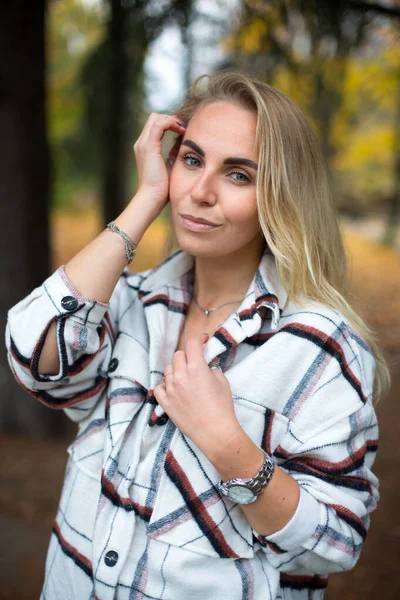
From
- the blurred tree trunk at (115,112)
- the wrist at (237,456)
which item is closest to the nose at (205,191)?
the wrist at (237,456)

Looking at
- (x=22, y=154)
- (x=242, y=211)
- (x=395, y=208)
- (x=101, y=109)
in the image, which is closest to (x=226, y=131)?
(x=242, y=211)

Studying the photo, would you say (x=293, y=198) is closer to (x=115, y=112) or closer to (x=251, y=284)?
(x=251, y=284)

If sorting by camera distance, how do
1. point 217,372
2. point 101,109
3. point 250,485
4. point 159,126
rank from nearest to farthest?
point 250,485 < point 217,372 < point 159,126 < point 101,109

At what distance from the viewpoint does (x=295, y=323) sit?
5.13 ft

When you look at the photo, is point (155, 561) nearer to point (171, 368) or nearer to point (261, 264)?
point (171, 368)

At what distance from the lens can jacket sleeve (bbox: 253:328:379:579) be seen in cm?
142

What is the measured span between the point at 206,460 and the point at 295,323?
0.46 meters

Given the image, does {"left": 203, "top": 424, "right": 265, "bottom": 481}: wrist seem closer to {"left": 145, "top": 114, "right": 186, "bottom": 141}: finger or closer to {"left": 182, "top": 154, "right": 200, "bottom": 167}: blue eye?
{"left": 182, "top": 154, "right": 200, "bottom": 167}: blue eye

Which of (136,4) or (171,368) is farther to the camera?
(136,4)

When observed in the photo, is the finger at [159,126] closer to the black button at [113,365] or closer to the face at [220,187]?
the face at [220,187]

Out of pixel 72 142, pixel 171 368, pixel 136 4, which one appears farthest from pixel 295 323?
pixel 72 142

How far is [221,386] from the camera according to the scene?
1.44m

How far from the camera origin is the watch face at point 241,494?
1.37m

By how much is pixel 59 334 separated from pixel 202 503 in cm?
61
